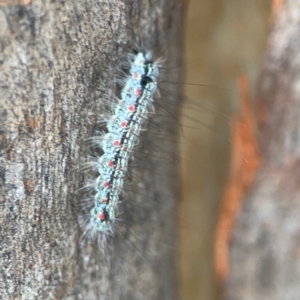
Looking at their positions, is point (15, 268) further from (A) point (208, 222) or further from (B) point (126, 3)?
(A) point (208, 222)

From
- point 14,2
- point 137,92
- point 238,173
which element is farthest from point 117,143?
point 238,173

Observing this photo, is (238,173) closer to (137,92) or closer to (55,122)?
(137,92)

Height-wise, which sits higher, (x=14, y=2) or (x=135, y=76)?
(x=14, y=2)

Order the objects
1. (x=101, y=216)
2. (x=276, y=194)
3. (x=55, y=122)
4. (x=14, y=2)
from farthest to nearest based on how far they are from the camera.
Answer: (x=276, y=194), (x=101, y=216), (x=55, y=122), (x=14, y=2)

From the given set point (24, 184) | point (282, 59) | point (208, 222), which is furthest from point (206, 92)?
point (24, 184)

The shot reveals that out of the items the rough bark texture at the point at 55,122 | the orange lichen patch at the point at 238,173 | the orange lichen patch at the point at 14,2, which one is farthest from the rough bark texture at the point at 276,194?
the orange lichen patch at the point at 14,2

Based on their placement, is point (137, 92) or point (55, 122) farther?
point (137, 92)
